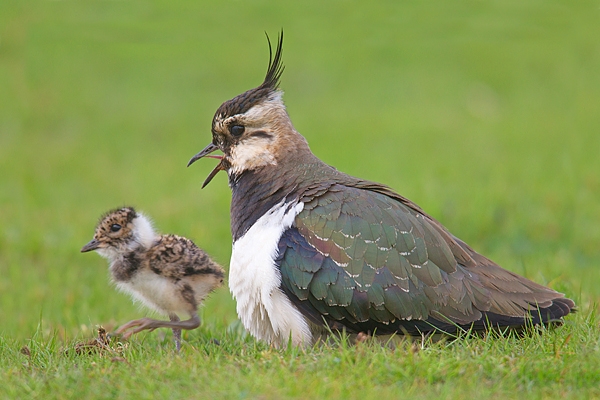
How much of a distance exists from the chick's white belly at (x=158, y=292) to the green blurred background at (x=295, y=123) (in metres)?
0.61

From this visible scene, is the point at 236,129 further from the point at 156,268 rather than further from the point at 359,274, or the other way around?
the point at 359,274

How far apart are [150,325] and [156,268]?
1.68ft

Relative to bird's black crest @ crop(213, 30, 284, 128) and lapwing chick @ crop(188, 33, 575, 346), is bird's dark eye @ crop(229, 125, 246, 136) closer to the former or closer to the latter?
bird's black crest @ crop(213, 30, 284, 128)

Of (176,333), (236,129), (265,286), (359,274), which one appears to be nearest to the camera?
(359,274)

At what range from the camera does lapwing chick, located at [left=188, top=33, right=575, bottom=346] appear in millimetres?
5762

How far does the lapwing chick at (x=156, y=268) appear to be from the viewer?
22.1 ft

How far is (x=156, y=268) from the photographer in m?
6.77

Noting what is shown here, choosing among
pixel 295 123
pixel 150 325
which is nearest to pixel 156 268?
pixel 150 325

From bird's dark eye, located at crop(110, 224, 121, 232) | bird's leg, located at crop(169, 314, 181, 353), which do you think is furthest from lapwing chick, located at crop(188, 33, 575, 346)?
bird's dark eye, located at crop(110, 224, 121, 232)

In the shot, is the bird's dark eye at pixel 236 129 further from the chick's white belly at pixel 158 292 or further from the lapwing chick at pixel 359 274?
the chick's white belly at pixel 158 292

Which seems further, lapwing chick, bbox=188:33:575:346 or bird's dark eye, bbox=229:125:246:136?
bird's dark eye, bbox=229:125:246:136

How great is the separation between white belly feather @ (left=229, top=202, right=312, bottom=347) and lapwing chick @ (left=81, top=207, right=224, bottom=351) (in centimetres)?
72

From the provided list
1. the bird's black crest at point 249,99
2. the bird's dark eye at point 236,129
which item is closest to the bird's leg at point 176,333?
the bird's dark eye at point 236,129

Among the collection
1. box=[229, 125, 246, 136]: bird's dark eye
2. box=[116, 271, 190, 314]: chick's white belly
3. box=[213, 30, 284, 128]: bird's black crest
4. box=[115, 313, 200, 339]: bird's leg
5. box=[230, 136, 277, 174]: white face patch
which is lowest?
box=[115, 313, 200, 339]: bird's leg
